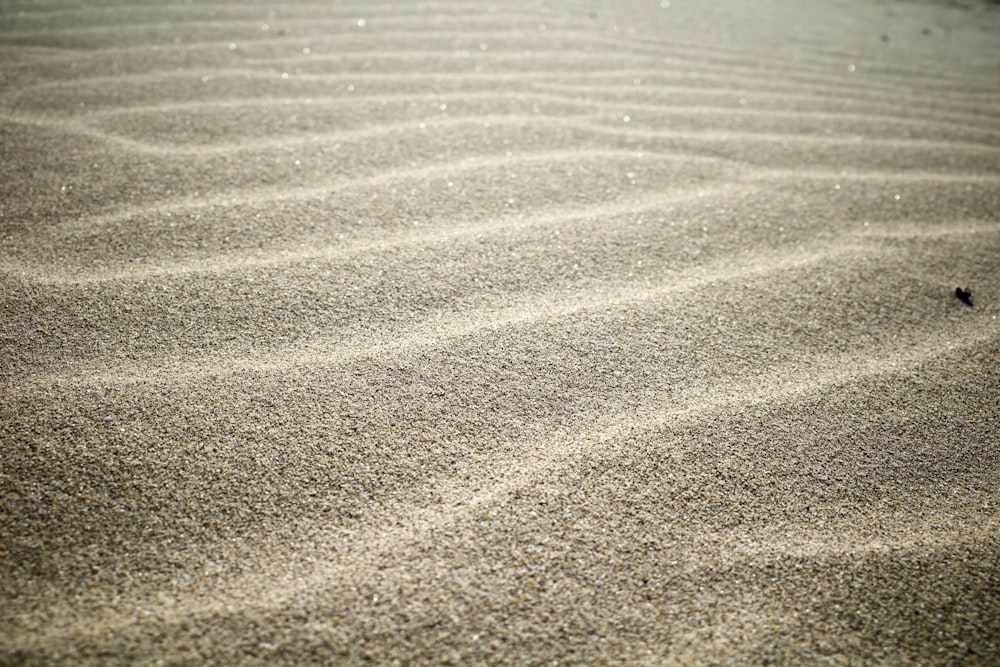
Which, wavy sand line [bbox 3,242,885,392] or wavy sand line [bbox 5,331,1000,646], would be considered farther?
wavy sand line [bbox 3,242,885,392]

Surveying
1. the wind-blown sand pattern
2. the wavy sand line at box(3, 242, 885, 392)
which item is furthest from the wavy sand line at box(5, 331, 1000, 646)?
the wavy sand line at box(3, 242, 885, 392)

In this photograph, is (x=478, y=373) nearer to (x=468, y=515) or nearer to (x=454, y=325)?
(x=454, y=325)

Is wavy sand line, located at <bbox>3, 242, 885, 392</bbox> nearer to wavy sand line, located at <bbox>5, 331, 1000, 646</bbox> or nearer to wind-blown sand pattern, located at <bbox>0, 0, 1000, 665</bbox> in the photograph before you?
wind-blown sand pattern, located at <bbox>0, 0, 1000, 665</bbox>

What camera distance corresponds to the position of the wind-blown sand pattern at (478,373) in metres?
0.73

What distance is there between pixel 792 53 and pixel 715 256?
179 centimetres

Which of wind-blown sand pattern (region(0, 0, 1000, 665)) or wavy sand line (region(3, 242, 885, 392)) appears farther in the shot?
wavy sand line (region(3, 242, 885, 392))

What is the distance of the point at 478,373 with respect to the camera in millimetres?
1020

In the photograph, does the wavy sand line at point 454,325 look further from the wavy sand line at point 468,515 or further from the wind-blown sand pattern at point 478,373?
the wavy sand line at point 468,515

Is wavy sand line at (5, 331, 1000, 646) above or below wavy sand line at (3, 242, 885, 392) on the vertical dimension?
below

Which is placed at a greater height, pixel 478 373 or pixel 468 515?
pixel 478 373

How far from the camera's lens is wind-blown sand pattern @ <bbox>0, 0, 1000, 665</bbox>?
73 cm

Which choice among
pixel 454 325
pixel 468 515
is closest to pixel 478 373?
pixel 454 325

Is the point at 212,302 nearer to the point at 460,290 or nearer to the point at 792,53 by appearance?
the point at 460,290

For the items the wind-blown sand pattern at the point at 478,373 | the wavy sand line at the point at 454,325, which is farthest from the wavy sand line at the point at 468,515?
the wavy sand line at the point at 454,325
